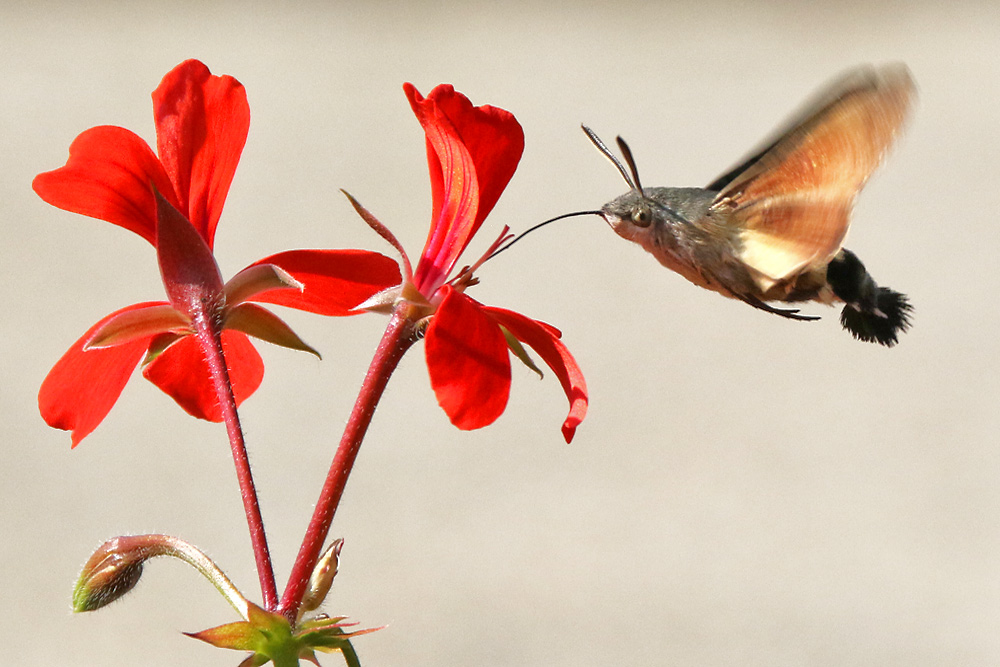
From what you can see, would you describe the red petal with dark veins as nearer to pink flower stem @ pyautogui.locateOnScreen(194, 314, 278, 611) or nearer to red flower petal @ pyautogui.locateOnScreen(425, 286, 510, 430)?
pink flower stem @ pyautogui.locateOnScreen(194, 314, 278, 611)

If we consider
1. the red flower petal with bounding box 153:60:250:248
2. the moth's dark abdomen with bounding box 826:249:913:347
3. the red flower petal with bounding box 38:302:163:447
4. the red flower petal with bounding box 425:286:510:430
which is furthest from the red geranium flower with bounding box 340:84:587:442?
the moth's dark abdomen with bounding box 826:249:913:347

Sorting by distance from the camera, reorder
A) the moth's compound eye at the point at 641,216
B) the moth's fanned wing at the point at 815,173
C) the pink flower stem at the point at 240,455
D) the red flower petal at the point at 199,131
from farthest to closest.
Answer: the moth's compound eye at the point at 641,216 < the moth's fanned wing at the point at 815,173 < the red flower petal at the point at 199,131 < the pink flower stem at the point at 240,455

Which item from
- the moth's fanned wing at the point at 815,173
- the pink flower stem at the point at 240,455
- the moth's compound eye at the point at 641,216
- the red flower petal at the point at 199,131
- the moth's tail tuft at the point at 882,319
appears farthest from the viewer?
the moth's tail tuft at the point at 882,319

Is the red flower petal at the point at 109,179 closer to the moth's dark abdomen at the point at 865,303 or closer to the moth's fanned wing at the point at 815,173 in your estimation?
the moth's fanned wing at the point at 815,173

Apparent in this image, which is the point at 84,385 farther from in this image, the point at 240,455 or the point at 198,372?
the point at 240,455

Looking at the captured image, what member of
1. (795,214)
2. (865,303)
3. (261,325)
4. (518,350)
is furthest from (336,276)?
(865,303)

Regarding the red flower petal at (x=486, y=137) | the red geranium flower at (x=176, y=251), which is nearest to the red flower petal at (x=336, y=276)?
the red geranium flower at (x=176, y=251)

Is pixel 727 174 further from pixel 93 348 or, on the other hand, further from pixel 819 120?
pixel 93 348
